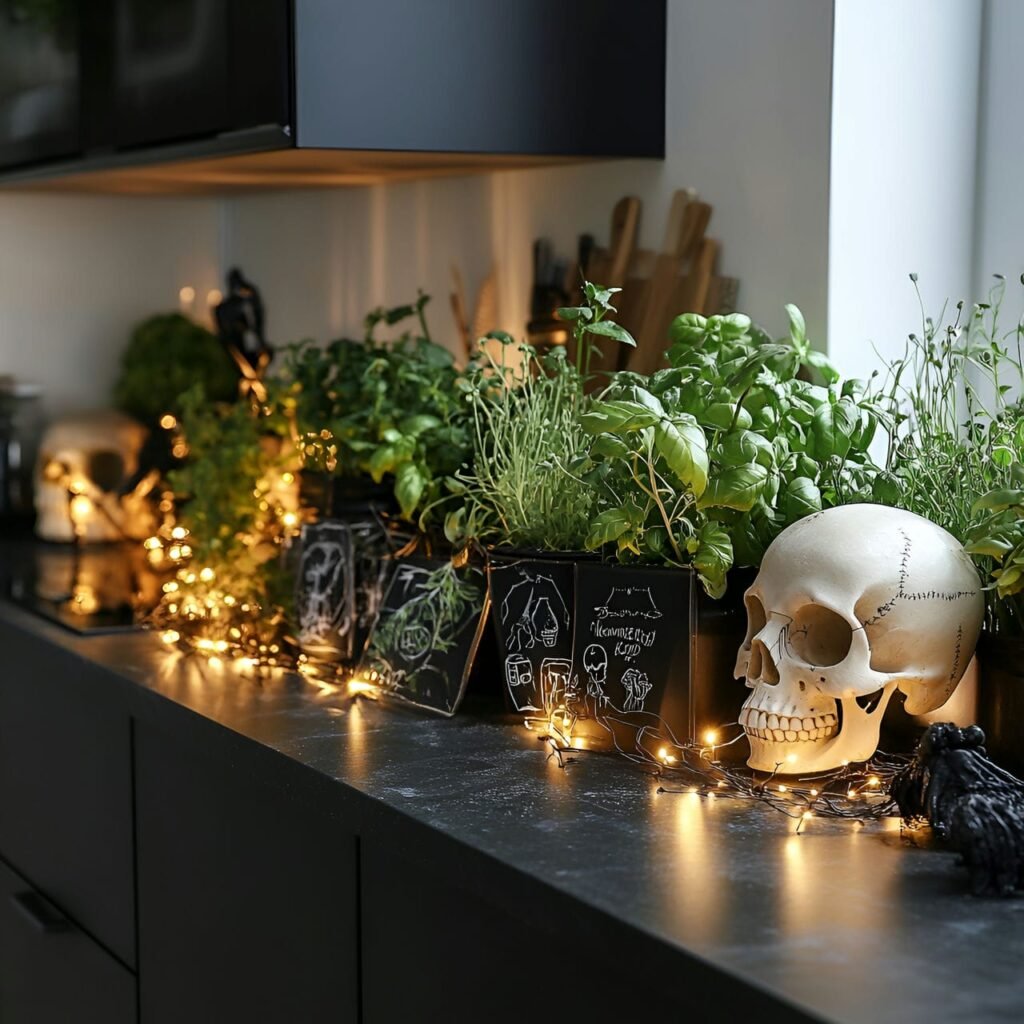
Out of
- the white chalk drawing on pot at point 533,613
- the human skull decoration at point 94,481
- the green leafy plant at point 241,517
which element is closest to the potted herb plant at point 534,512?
the white chalk drawing on pot at point 533,613

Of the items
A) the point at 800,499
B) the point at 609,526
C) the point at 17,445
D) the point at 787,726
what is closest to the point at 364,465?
the point at 609,526

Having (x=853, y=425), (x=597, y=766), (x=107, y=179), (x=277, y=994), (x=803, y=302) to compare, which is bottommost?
(x=277, y=994)

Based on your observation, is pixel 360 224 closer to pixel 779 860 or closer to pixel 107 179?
pixel 107 179

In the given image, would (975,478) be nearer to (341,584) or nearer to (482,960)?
(482,960)

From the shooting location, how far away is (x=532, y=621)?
4.82 feet

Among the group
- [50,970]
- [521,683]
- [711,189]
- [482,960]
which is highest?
[711,189]

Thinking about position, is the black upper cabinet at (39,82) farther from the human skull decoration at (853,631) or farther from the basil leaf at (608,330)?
the human skull decoration at (853,631)

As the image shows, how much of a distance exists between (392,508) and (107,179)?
0.92m

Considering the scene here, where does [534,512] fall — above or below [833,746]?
above

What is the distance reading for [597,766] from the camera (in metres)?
1.35

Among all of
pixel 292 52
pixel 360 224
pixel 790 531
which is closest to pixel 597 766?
pixel 790 531

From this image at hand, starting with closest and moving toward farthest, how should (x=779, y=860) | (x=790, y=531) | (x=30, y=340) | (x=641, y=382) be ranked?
1. (x=779, y=860)
2. (x=790, y=531)
3. (x=641, y=382)
4. (x=30, y=340)

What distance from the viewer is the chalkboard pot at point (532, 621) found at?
1453 mm

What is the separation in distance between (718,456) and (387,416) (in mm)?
464
